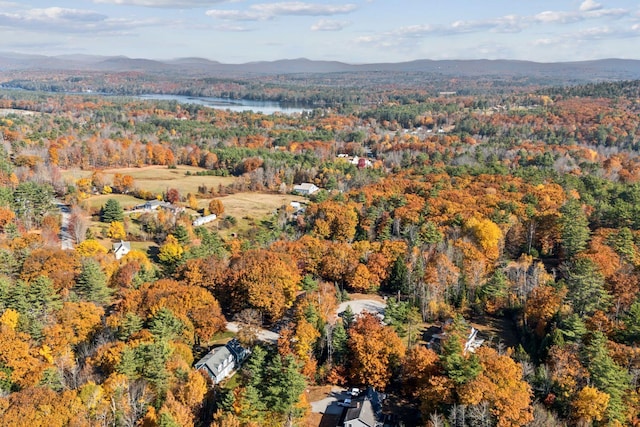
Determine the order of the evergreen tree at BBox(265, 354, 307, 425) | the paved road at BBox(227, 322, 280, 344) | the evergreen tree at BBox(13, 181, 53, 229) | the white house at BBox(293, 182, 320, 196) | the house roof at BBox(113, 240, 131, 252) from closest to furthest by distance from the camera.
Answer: the evergreen tree at BBox(265, 354, 307, 425) < the paved road at BBox(227, 322, 280, 344) < the house roof at BBox(113, 240, 131, 252) < the evergreen tree at BBox(13, 181, 53, 229) < the white house at BBox(293, 182, 320, 196)

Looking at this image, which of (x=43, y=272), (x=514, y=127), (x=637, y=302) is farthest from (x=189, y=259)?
(x=514, y=127)

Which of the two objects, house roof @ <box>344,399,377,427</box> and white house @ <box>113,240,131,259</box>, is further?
white house @ <box>113,240,131,259</box>

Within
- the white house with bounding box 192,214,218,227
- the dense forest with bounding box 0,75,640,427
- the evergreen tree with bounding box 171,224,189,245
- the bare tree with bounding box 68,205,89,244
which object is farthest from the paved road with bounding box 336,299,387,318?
the bare tree with bounding box 68,205,89,244

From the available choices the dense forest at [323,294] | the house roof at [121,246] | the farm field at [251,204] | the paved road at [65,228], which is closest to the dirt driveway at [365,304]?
the dense forest at [323,294]

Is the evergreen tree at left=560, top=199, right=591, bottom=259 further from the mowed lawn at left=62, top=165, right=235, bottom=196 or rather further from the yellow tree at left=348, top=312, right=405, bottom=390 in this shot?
the mowed lawn at left=62, top=165, right=235, bottom=196

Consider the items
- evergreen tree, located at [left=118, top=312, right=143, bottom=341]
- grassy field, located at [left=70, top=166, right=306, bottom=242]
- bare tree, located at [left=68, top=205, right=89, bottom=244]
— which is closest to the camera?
evergreen tree, located at [left=118, top=312, right=143, bottom=341]

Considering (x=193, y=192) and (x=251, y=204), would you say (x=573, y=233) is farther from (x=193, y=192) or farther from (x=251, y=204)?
(x=193, y=192)

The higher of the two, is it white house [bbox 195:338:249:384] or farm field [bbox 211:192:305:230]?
farm field [bbox 211:192:305:230]
